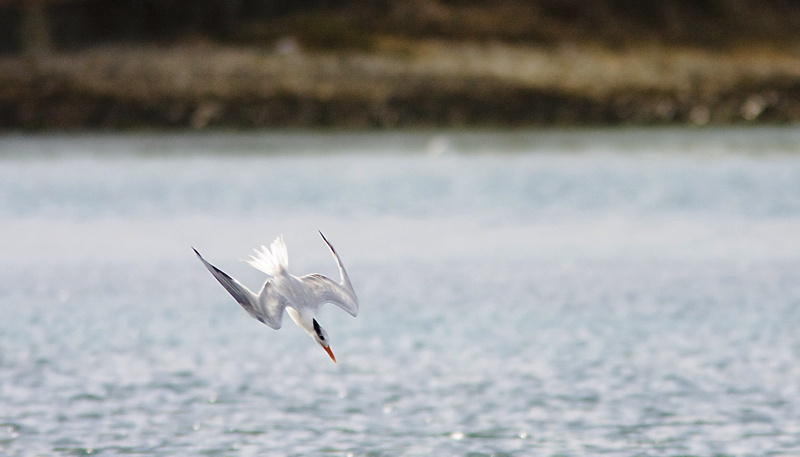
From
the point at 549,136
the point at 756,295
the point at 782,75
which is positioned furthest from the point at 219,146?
the point at 756,295

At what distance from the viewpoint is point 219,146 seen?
117ft

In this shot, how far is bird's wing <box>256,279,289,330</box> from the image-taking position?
777 cm

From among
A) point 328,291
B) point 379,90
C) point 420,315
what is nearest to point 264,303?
point 328,291

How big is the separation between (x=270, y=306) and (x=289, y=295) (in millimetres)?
227

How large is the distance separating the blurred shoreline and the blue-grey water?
10043 millimetres

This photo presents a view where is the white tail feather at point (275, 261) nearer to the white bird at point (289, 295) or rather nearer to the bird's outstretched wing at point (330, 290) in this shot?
the white bird at point (289, 295)

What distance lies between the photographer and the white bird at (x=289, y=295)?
7812 mm

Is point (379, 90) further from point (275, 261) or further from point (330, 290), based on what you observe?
point (275, 261)

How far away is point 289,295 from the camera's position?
806 cm

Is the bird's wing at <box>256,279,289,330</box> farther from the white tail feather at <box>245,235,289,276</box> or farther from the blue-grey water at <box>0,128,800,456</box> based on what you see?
the blue-grey water at <box>0,128,800,456</box>

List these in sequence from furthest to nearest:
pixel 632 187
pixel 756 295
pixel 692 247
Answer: pixel 632 187, pixel 692 247, pixel 756 295

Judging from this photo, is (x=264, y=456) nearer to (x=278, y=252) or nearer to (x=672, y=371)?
(x=278, y=252)

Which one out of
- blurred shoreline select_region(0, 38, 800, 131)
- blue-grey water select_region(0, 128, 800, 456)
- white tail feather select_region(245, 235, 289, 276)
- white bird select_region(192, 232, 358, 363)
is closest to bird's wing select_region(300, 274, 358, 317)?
white bird select_region(192, 232, 358, 363)

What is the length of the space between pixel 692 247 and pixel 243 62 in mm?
26881
